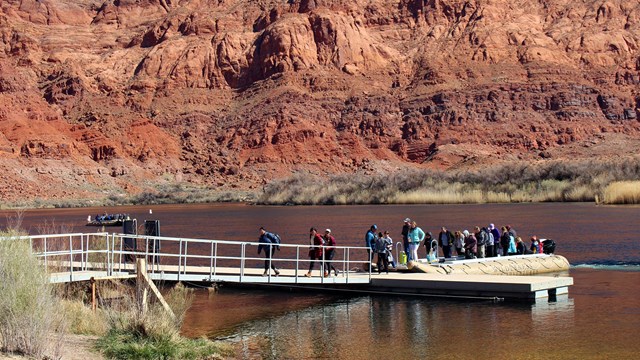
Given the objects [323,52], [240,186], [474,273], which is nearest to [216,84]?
[323,52]

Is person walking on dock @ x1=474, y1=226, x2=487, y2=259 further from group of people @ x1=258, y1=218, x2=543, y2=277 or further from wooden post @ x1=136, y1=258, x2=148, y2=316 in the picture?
wooden post @ x1=136, y1=258, x2=148, y2=316

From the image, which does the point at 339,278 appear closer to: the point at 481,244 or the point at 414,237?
the point at 414,237

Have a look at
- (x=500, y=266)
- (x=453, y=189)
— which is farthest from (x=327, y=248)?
(x=453, y=189)

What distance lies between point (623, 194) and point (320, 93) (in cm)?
8171

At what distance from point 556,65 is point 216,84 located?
180 ft

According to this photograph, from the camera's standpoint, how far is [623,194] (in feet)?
242

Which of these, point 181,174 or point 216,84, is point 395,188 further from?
point 216,84

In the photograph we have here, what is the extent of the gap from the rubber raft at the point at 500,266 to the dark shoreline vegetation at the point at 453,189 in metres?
42.4

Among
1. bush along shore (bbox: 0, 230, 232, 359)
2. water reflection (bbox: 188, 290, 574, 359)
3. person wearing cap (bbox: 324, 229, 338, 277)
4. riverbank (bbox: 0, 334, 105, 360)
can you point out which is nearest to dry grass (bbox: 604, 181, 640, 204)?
water reflection (bbox: 188, 290, 574, 359)

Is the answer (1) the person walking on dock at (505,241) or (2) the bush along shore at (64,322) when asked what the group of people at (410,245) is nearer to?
(1) the person walking on dock at (505,241)

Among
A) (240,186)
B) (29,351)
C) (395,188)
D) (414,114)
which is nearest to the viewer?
Answer: (29,351)

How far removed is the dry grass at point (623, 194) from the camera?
239 ft

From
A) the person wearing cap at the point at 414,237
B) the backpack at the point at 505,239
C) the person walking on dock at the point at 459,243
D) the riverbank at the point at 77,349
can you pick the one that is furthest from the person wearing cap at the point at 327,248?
the riverbank at the point at 77,349

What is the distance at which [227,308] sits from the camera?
26.6m
